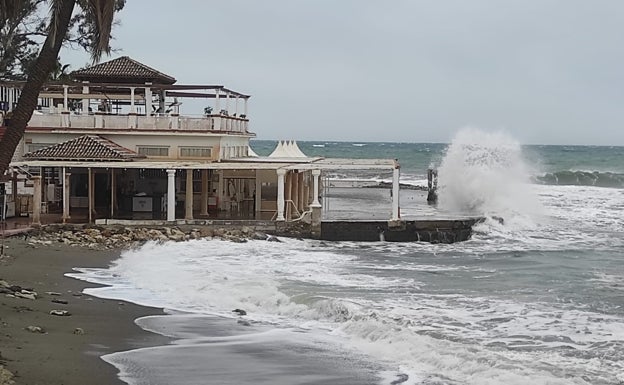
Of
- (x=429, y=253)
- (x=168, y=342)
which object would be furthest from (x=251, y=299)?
(x=429, y=253)

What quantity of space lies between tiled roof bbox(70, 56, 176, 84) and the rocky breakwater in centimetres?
948

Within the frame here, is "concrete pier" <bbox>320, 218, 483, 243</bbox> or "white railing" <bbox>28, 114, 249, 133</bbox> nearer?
"concrete pier" <bbox>320, 218, 483, 243</bbox>

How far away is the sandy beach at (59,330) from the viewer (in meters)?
12.0

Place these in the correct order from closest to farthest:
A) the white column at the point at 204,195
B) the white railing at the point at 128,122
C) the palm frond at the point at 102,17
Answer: the palm frond at the point at 102,17 → the white column at the point at 204,195 → the white railing at the point at 128,122

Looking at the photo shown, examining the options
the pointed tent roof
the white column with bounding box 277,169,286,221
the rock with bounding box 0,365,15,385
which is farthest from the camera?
the pointed tent roof

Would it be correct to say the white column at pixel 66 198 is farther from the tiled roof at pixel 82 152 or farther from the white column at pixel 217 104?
the white column at pixel 217 104

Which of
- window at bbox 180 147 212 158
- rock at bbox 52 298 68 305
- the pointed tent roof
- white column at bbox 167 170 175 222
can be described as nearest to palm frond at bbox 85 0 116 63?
rock at bbox 52 298 68 305

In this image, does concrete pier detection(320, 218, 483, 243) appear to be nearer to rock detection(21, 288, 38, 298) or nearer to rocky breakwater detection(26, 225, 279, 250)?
rocky breakwater detection(26, 225, 279, 250)

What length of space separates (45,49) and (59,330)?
187 inches

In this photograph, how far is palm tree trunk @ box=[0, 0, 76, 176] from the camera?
44.9 feet

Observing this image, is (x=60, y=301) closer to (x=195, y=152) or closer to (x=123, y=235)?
(x=123, y=235)

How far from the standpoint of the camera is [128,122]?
37594 mm

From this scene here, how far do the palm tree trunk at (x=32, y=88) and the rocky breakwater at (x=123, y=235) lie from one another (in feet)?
46.3

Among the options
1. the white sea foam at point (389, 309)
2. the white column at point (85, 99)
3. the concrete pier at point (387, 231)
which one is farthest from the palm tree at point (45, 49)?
the white column at point (85, 99)
